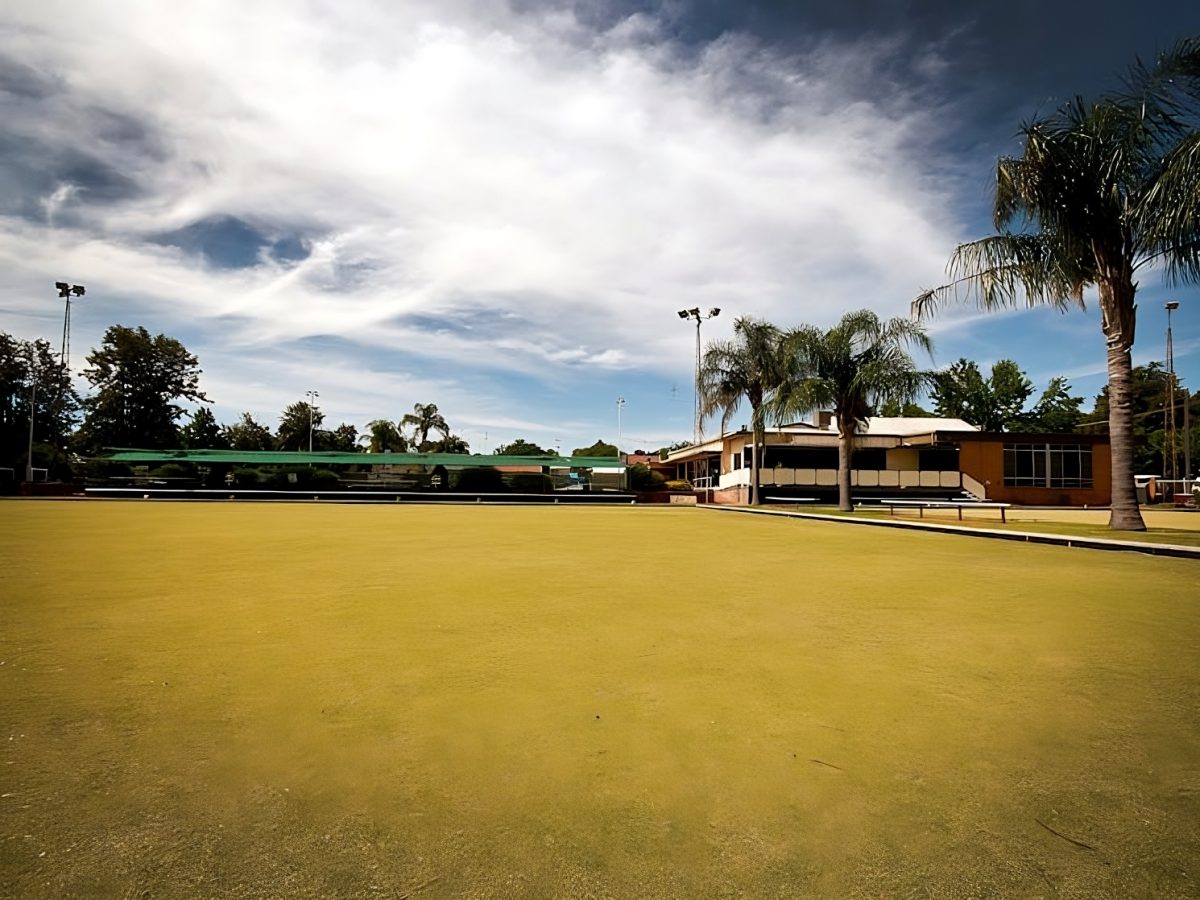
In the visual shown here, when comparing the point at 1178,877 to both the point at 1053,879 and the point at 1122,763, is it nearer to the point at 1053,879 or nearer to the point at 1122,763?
the point at 1053,879

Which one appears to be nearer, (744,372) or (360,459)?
(744,372)

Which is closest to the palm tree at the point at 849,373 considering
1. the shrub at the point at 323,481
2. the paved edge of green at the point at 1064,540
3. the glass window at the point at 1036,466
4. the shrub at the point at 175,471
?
the paved edge of green at the point at 1064,540

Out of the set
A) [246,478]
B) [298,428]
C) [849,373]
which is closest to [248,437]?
[298,428]

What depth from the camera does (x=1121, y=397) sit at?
14.4 m

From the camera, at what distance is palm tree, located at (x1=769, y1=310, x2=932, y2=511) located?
26.9 metres

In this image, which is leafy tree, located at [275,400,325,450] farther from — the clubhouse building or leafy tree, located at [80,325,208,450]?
the clubhouse building

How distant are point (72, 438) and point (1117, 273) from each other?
69026 millimetres

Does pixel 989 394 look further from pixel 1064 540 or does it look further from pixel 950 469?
pixel 1064 540

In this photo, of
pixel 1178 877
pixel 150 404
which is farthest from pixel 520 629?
pixel 150 404

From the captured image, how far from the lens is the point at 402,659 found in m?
4.15

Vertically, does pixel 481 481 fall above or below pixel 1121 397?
below

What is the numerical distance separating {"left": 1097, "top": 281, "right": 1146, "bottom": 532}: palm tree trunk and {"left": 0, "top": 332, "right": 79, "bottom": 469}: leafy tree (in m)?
58.1

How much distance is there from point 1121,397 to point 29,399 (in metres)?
66.7

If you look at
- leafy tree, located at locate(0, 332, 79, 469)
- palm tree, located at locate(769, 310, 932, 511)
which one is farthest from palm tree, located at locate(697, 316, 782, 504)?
leafy tree, located at locate(0, 332, 79, 469)
